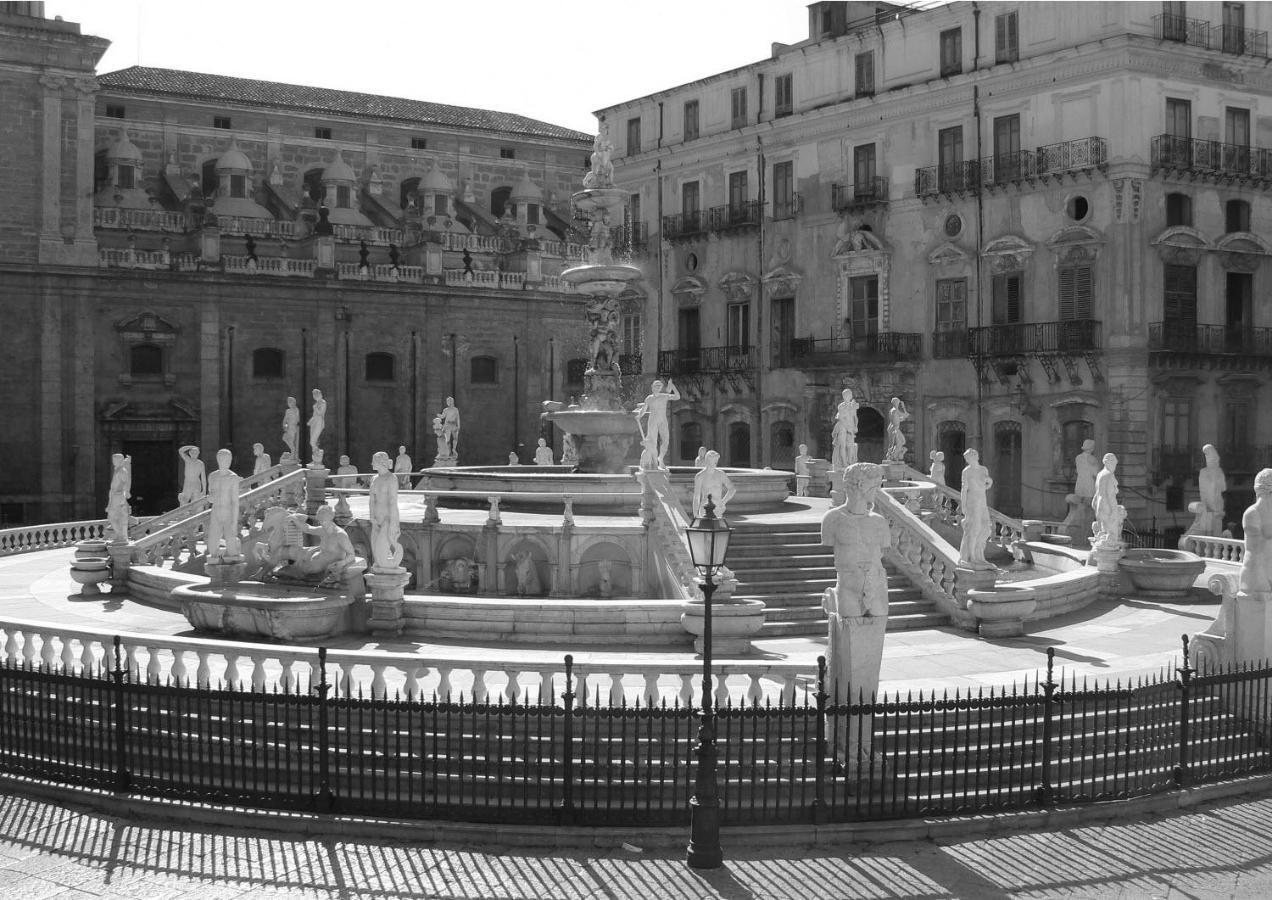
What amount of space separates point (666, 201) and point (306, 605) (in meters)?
32.2

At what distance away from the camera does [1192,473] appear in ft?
112

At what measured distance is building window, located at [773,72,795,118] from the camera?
4203 cm

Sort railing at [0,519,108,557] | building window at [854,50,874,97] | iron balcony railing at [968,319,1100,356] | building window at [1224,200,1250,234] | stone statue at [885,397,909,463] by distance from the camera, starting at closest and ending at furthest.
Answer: railing at [0,519,108,557], stone statue at [885,397,909,463], iron balcony railing at [968,319,1100,356], building window at [1224,200,1250,234], building window at [854,50,874,97]

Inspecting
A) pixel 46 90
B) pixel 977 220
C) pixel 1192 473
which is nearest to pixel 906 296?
pixel 977 220

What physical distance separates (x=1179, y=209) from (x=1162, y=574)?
653 inches

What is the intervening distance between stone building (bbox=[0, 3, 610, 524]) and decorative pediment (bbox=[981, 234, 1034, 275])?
12.7 meters

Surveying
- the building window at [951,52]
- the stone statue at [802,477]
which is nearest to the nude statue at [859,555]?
the stone statue at [802,477]

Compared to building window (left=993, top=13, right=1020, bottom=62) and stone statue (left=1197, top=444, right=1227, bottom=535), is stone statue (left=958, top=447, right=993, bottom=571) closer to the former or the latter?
stone statue (left=1197, top=444, right=1227, bottom=535)

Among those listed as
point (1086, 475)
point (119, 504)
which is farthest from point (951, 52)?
point (119, 504)

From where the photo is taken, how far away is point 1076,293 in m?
34.3

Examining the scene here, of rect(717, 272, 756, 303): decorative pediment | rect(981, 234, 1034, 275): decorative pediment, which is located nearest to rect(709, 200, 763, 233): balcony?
rect(717, 272, 756, 303): decorative pediment

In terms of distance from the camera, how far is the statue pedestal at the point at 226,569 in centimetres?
1861

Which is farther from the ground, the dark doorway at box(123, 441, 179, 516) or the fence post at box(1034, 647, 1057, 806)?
the dark doorway at box(123, 441, 179, 516)

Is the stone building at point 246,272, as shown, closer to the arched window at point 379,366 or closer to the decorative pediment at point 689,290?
the arched window at point 379,366
